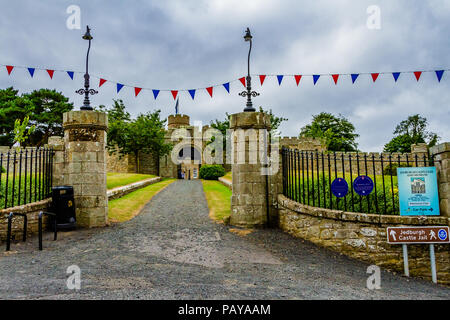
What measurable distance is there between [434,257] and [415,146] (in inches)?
870

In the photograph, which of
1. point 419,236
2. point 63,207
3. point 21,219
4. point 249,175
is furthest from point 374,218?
point 21,219

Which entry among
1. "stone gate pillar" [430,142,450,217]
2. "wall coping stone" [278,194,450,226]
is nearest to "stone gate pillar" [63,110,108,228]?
"wall coping stone" [278,194,450,226]

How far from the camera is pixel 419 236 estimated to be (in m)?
5.43

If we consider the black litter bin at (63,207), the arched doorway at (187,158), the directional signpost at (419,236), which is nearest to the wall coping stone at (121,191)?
the black litter bin at (63,207)

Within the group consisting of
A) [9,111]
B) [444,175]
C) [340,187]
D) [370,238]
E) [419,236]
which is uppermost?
[9,111]

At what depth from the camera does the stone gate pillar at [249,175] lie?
797cm

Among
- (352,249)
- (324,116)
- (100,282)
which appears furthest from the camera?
(324,116)

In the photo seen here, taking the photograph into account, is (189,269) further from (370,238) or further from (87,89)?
(87,89)

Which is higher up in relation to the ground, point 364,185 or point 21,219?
point 364,185

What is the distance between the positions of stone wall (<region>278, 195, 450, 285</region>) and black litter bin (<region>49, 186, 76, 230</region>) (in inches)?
243

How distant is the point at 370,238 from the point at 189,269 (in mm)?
3827

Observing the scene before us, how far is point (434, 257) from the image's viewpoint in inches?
213

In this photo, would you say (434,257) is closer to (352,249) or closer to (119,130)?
(352,249)
